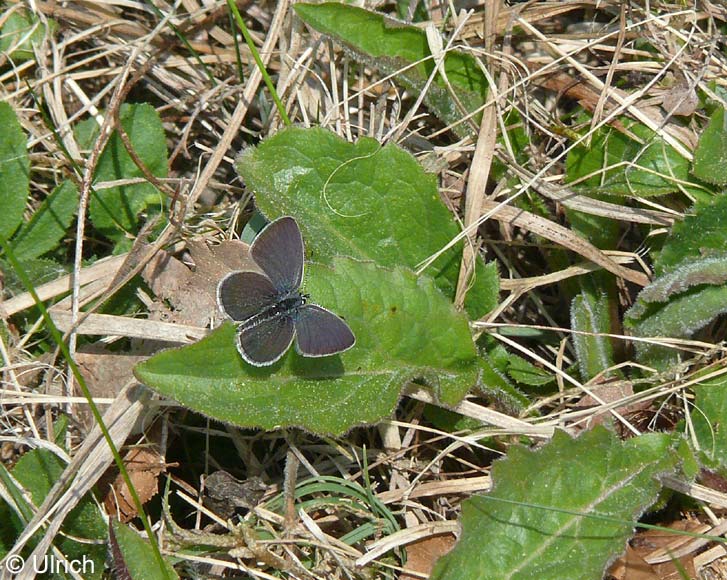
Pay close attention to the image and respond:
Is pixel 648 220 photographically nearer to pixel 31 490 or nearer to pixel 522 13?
pixel 522 13

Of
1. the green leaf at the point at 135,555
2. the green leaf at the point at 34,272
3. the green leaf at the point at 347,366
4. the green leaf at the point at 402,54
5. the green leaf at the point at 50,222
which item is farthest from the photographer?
the green leaf at the point at 50,222

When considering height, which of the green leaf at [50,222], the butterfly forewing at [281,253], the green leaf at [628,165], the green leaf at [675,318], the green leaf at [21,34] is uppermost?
the green leaf at [21,34]

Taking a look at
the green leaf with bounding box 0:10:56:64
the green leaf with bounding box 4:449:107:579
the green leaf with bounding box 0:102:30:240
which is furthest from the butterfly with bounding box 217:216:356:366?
the green leaf with bounding box 0:10:56:64

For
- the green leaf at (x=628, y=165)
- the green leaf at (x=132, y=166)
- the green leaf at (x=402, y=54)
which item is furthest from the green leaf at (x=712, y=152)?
the green leaf at (x=132, y=166)

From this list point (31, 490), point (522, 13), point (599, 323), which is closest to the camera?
point (31, 490)

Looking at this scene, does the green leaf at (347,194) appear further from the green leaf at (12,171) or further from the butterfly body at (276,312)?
the green leaf at (12,171)

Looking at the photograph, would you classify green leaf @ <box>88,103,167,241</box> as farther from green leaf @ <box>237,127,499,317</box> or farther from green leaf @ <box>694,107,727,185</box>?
green leaf @ <box>694,107,727,185</box>

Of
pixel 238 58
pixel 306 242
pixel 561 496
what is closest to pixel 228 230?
pixel 306 242
